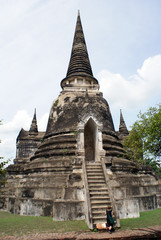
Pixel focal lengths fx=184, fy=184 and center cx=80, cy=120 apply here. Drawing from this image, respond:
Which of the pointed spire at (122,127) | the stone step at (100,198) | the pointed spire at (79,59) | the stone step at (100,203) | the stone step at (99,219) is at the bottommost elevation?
the stone step at (99,219)

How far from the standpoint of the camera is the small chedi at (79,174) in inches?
300

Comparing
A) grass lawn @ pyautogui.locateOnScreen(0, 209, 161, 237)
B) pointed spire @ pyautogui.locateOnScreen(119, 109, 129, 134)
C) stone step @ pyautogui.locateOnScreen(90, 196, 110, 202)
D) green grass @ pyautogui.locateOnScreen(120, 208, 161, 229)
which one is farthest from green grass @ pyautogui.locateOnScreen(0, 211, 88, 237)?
pointed spire @ pyautogui.locateOnScreen(119, 109, 129, 134)

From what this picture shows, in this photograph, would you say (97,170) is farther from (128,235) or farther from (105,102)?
(105,102)

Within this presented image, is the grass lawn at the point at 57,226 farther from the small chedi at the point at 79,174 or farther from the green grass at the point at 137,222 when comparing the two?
the small chedi at the point at 79,174

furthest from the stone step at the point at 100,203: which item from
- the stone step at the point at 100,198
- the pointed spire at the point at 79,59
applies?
the pointed spire at the point at 79,59

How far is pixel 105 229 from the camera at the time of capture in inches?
238

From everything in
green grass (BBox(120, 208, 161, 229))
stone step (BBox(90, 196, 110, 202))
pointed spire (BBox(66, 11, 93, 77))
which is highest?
pointed spire (BBox(66, 11, 93, 77))

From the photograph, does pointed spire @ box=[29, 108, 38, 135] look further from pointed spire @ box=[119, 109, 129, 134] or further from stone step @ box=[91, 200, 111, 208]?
stone step @ box=[91, 200, 111, 208]

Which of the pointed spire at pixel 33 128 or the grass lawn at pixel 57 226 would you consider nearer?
the grass lawn at pixel 57 226

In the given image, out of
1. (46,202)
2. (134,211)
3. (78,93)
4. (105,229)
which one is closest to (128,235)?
(105,229)

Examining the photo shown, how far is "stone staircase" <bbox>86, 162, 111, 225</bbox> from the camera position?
6.88m

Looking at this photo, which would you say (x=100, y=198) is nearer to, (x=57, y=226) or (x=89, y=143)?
(x=57, y=226)

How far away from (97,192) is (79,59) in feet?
44.7

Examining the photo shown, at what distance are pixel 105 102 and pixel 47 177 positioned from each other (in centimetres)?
788
